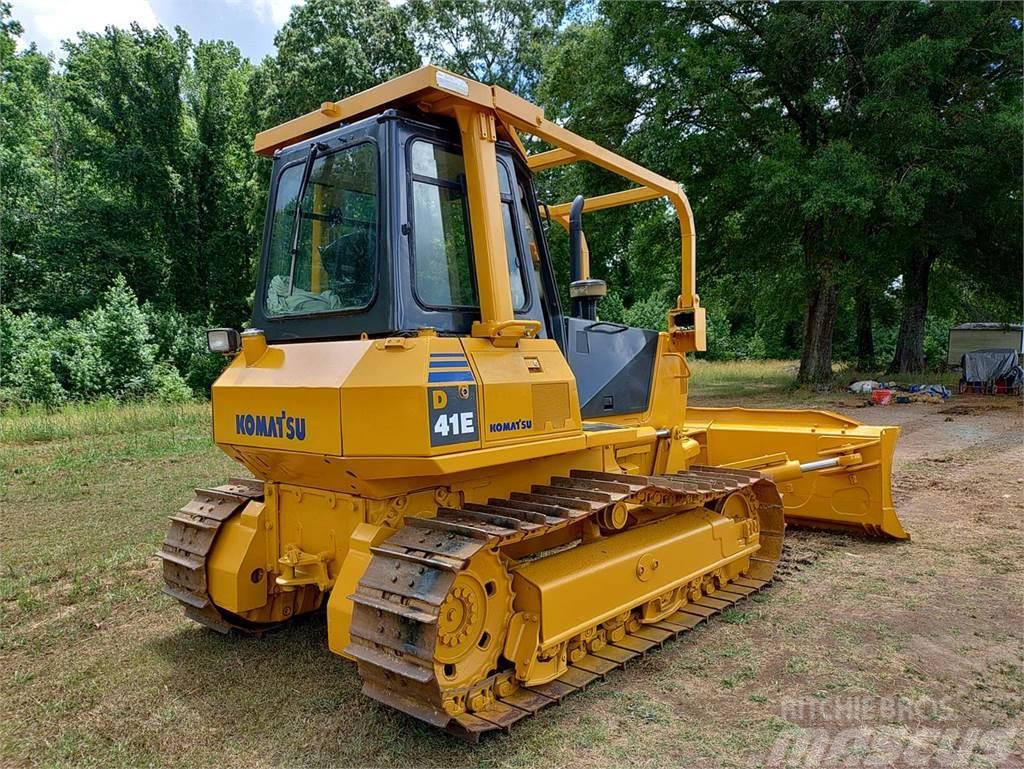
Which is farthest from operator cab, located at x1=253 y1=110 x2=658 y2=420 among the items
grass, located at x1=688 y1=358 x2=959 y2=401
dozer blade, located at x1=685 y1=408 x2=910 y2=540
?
grass, located at x1=688 y1=358 x2=959 y2=401

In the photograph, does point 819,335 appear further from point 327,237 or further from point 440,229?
point 327,237

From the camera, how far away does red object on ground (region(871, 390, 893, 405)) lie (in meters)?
15.6

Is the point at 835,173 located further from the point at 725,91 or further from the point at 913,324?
the point at 913,324

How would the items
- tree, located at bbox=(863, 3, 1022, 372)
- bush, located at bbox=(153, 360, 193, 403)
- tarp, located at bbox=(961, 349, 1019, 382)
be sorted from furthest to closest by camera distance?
tarp, located at bbox=(961, 349, 1019, 382) → bush, located at bbox=(153, 360, 193, 403) → tree, located at bbox=(863, 3, 1022, 372)

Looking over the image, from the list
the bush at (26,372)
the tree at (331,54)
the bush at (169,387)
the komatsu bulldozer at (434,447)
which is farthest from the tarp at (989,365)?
the bush at (26,372)

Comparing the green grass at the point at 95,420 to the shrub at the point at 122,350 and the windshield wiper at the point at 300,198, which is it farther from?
the windshield wiper at the point at 300,198

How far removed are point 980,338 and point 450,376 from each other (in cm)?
2580

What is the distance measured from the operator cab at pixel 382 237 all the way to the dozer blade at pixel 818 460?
2.95m

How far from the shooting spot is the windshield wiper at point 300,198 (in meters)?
3.86

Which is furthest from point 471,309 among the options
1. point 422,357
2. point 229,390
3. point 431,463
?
point 229,390

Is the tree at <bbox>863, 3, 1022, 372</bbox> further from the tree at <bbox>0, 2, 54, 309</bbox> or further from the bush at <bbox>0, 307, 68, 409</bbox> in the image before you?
the tree at <bbox>0, 2, 54, 309</bbox>

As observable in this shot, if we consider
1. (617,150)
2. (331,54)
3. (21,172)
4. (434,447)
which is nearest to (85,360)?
(21,172)

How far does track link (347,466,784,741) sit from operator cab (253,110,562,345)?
0.93 metres

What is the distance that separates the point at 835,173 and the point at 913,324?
992 centimetres
